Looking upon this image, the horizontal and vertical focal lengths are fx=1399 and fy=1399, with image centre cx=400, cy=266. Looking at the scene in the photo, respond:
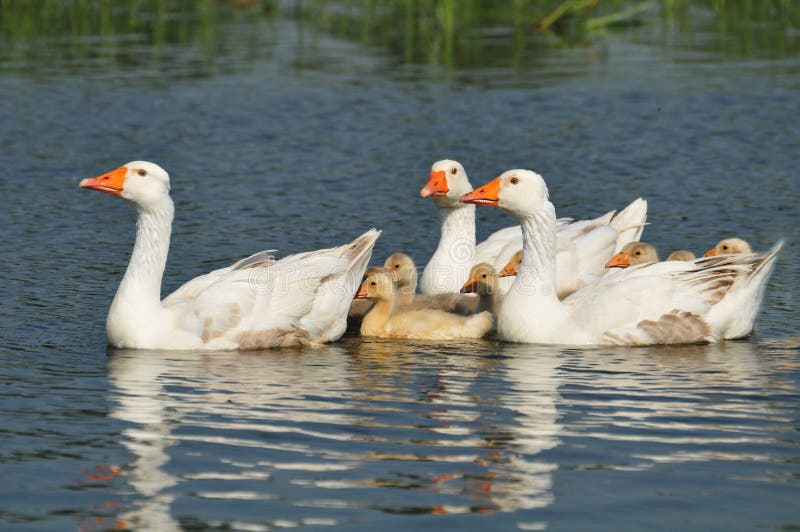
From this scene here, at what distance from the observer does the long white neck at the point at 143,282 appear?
13.3m

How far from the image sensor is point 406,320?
14.0m

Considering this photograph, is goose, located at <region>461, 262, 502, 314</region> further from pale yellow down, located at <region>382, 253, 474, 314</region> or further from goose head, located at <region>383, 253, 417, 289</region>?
goose head, located at <region>383, 253, 417, 289</region>

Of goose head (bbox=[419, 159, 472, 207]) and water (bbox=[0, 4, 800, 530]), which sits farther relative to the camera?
goose head (bbox=[419, 159, 472, 207])

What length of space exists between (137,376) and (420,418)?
289cm

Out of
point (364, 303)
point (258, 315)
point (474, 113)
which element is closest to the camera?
point (258, 315)

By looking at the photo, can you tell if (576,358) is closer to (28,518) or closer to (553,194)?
(28,518)

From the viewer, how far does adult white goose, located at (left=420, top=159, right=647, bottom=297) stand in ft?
49.9

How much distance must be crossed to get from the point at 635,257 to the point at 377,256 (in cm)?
350

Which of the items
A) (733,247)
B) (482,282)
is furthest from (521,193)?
(733,247)

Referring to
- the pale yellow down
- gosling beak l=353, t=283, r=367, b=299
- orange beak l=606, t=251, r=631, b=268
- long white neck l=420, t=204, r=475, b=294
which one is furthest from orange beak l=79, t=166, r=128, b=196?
orange beak l=606, t=251, r=631, b=268

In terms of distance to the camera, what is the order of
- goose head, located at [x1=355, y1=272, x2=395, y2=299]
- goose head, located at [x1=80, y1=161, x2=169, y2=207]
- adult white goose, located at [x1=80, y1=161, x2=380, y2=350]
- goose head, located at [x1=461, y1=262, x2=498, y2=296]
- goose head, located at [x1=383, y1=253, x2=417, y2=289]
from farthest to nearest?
1. goose head, located at [x1=383, y1=253, x2=417, y2=289]
2. goose head, located at [x1=461, y1=262, x2=498, y2=296]
3. goose head, located at [x1=355, y1=272, x2=395, y2=299]
4. goose head, located at [x1=80, y1=161, x2=169, y2=207]
5. adult white goose, located at [x1=80, y1=161, x2=380, y2=350]

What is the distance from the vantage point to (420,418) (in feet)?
35.2

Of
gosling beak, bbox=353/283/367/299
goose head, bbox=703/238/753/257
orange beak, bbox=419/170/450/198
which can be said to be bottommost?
gosling beak, bbox=353/283/367/299

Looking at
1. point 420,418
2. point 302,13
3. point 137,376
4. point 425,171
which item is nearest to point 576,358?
point 420,418
